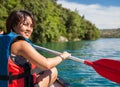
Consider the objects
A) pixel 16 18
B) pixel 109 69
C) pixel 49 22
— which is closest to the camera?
pixel 16 18

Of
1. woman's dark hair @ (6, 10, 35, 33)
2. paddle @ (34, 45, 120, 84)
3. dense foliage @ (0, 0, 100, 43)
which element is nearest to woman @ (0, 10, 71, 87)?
woman's dark hair @ (6, 10, 35, 33)

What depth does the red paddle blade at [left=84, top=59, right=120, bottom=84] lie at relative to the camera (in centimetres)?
437

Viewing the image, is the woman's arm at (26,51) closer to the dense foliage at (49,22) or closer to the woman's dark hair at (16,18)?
the woman's dark hair at (16,18)

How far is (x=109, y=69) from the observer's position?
442 centimetres

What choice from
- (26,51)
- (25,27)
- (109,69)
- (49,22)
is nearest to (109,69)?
(109,69)

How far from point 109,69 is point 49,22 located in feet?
191

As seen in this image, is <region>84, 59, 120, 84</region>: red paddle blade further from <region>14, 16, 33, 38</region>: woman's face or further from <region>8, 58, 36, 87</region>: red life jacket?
<region>8, 58, 36, 87</region>: red life jacket

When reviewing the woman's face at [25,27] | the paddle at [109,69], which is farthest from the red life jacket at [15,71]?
the paddle at [109,69]

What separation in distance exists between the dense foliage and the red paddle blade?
30.8m

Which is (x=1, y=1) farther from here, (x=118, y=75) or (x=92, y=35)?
(x=118, y=75)

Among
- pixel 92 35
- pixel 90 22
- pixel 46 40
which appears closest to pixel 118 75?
pixel 46 40

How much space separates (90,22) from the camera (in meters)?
102

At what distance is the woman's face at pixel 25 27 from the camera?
3.67m

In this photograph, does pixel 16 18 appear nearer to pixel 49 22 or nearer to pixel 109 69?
pixel 109 69
